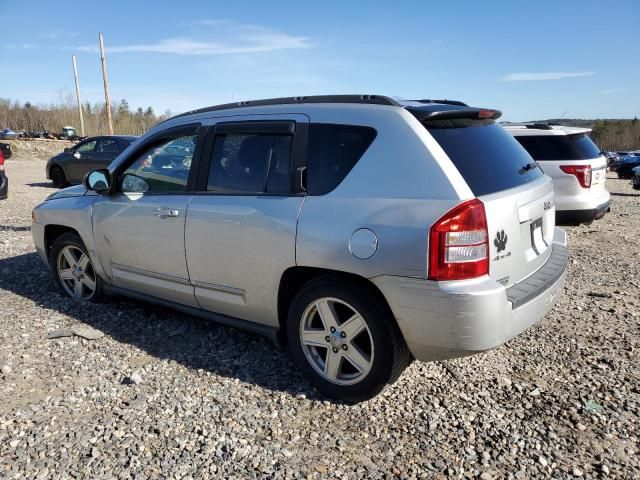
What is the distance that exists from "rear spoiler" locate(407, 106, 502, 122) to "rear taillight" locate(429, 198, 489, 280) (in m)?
0.61

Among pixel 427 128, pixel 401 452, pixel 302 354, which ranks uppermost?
pixel 427 128

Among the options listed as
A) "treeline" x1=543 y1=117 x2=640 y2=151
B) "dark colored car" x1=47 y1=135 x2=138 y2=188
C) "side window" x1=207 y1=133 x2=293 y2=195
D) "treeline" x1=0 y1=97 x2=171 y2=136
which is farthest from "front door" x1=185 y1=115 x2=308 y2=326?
"treeline" x1=543 y1=117 x2=640 y2=151

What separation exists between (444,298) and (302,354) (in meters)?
1.11

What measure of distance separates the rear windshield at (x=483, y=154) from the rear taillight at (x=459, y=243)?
6.8 inches

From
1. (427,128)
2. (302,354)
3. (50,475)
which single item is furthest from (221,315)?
(427,128)

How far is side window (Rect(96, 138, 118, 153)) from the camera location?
14508 millimetres

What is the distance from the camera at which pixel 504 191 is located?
2.90 m

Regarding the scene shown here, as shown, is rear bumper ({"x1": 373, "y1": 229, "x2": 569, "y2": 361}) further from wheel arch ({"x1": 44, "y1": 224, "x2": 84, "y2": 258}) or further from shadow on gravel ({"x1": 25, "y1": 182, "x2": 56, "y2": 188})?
shadow on gravel ({"x1": 25, "y1": 182, "x2": 56, "y2": 188})

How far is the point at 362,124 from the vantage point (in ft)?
9.89

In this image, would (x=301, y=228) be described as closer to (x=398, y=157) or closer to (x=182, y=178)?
(x=398, y=157)

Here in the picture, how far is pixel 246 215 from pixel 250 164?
40 cm

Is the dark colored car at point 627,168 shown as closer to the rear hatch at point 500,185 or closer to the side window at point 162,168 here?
the rear hatch at point 500,185

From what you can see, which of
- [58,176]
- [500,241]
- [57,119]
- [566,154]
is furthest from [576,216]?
[57,119]

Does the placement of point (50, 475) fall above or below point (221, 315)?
below
